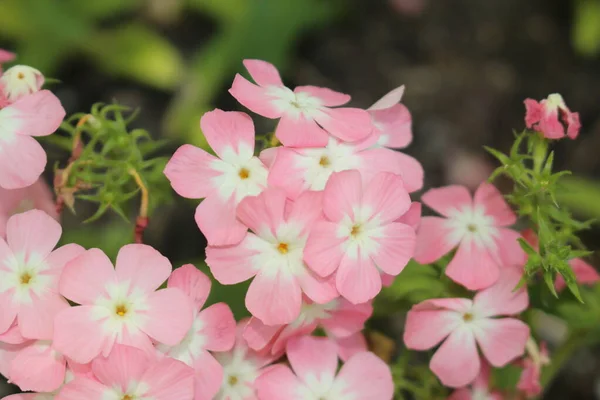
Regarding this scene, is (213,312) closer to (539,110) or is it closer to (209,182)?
(209,182)

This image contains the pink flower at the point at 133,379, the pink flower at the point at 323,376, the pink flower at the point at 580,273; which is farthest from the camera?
the pink flower at the point at 580,273

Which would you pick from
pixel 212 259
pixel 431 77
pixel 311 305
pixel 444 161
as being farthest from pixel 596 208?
pixel 212 259

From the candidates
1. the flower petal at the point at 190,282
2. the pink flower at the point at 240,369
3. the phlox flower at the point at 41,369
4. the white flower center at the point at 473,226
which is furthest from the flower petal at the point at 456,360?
the phlox flower at the point at 41,369

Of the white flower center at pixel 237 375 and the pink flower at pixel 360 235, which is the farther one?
the white flower center at pixel 237 375

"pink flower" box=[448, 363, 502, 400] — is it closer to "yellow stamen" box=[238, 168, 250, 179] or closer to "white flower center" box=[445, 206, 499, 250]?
"white flower center" box=[445, 206, 499, 250]

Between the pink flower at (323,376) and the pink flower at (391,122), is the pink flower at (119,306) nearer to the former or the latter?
the pink flower at (323,376)

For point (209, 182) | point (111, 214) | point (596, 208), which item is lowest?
point (111, 214)
